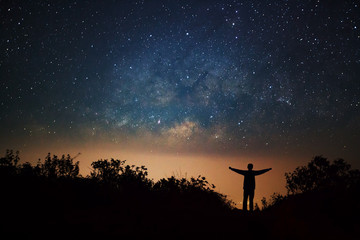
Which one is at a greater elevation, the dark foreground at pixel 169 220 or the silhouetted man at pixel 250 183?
the silhouetted man at pixel 250 183

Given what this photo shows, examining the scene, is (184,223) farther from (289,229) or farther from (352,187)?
(352,187)

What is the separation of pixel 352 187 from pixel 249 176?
14.9 feet

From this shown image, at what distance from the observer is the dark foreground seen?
4.80m

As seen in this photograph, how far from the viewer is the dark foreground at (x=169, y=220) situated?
4.80 m

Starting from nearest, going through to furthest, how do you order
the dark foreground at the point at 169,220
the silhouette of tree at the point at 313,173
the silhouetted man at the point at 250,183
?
the dark foreground at the point at 169,220, the silhouetted man at the point at 250,183, the silhouette of tree at the point at 313,173

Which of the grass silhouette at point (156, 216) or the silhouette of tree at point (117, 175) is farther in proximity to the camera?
the silhouette of tree at point (117, 175)

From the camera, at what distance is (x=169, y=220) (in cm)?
588

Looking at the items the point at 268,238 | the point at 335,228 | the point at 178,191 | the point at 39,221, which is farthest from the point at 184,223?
the point at 178,191

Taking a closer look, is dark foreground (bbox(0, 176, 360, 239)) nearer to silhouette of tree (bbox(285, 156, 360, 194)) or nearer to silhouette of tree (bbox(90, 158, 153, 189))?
silhouette of tree (bbox(90, 158, 153, 189))

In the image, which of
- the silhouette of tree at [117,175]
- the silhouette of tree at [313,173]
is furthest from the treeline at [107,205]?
the silhouette of tree at [313,173]

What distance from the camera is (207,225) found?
5738mm

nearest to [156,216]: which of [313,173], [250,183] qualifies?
[250,183]

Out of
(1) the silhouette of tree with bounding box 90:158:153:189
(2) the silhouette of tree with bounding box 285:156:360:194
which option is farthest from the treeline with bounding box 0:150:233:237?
(2) the silhouette of tree with bounding box 285:156:360:194

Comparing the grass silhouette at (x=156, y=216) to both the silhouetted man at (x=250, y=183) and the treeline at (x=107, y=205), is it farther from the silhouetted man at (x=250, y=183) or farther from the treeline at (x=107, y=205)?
the silhouetted man at (x=250, y=183)
